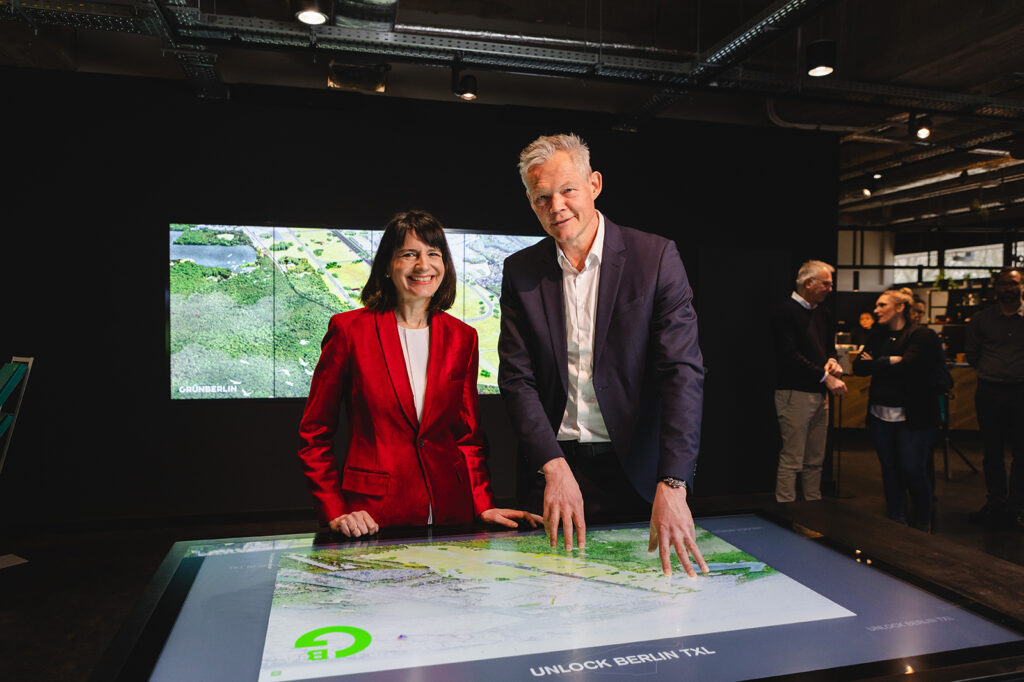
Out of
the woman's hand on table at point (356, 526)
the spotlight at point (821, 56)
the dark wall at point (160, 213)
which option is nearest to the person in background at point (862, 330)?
the dark wall at point (160, 213)

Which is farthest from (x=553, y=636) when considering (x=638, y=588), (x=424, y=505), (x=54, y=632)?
(x=54, y=632)

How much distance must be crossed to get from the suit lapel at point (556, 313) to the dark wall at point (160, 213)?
3.44 metres

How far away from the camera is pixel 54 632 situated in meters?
2.99

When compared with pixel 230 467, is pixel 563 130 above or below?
above

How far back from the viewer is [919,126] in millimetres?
5473

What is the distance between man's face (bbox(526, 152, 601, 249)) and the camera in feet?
4.79

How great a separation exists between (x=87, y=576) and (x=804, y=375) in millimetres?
4704

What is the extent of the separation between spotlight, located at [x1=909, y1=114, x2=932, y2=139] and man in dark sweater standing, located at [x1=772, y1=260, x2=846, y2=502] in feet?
5.60

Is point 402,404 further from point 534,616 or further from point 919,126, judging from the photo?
point 919,126

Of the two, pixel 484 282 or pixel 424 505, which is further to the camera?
pixel 484 282

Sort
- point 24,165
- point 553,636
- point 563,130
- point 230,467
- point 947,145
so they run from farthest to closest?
point 947,145 → point 563,130 → point 230,467 → point 24,165 → point 553,636

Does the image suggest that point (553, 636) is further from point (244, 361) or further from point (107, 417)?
point (107, 417)

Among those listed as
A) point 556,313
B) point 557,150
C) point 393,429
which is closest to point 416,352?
point 393,429

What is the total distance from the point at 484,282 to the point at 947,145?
17.0 ft
